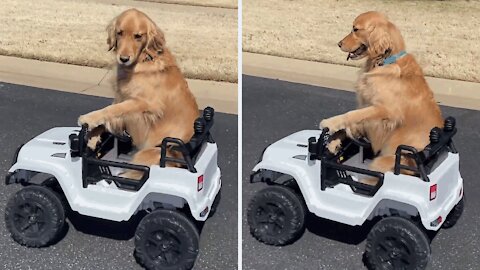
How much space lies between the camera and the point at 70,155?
5422mm

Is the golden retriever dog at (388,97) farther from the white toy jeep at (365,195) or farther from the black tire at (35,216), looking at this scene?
the black tire at (35,216)

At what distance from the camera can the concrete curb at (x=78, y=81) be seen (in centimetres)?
933

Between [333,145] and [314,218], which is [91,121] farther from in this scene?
[314,218]

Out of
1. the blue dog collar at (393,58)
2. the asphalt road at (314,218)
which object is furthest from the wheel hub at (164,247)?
the blue dog collar at (393,58)

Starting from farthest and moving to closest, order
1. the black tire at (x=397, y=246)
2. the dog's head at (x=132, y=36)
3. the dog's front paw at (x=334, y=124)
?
the dog's front paw at (x=334, y=124), the dog's head at (x=132, y=36), the black tire at (x=397, y=246)

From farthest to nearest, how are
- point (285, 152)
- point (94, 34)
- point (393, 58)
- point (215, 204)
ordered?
1. point (94, 34)
2. point (215, 204)
3. point (285, 152)
4. point (393, 58)

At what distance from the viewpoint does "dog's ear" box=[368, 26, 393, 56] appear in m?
5.29

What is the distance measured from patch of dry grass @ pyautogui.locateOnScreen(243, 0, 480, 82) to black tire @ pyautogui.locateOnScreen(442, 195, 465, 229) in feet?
14.8

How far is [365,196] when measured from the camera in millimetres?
5445

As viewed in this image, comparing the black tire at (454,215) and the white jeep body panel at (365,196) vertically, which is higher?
the white jeep body panel at (365,196)

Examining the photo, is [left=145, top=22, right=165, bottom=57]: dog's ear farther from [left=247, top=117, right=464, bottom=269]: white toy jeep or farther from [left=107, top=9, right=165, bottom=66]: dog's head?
[left=247, top=117, right=464, bottom=269]: white toy jeep

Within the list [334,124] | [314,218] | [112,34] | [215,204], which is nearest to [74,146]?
[112,34]

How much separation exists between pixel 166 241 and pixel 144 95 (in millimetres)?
1113

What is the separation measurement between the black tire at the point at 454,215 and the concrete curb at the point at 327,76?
3.57m
